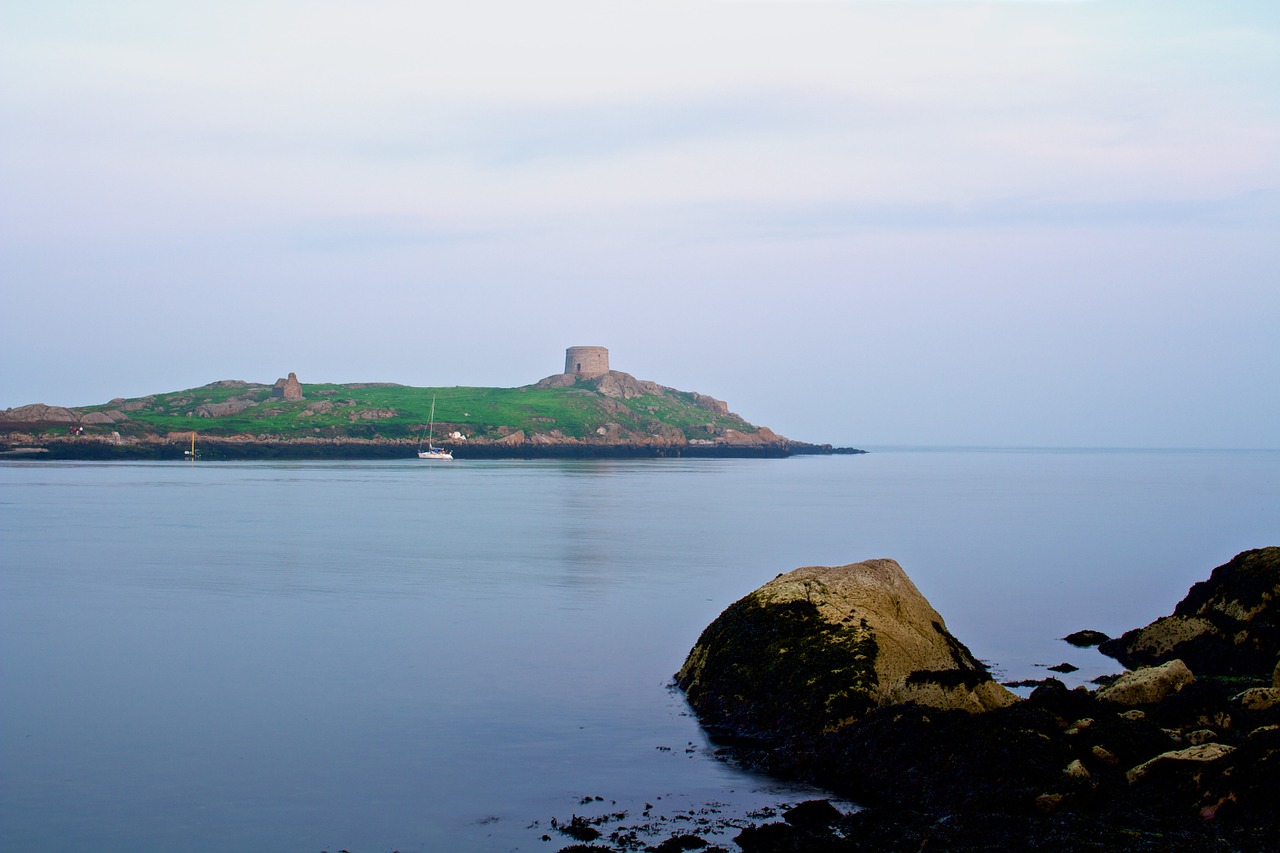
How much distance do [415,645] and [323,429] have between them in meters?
149

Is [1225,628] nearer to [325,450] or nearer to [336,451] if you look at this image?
[325,450]

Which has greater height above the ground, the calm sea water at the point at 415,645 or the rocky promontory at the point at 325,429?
the rocky promontory at the point at 325,429

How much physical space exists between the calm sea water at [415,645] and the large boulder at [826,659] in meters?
0.78

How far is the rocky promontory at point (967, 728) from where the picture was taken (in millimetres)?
9469

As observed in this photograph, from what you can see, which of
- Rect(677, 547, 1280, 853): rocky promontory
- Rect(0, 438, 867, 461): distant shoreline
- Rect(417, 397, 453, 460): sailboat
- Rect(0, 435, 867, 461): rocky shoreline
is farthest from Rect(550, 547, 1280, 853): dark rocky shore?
Rect(417, 397, 453, 460): sailboat

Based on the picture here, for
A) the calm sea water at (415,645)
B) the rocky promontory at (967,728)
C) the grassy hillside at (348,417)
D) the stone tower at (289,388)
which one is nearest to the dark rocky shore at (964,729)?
the rocky promontory at (967,728)

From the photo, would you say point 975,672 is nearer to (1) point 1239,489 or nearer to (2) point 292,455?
(1) point 1239,489

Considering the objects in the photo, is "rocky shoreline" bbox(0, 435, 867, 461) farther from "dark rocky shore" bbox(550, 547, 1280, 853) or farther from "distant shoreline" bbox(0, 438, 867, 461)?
"dark rocky shore" bbox(550, 547, 1280, 853)

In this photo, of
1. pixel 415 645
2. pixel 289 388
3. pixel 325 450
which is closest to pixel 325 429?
pixel 325 450

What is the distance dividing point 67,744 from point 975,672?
10.5 meters

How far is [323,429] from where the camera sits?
161m

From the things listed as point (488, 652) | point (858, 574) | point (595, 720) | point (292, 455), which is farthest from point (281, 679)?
point (292, 455)

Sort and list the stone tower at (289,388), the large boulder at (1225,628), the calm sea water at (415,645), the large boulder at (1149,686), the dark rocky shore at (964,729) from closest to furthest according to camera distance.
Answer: the dark rocky shore at (964,729)
the calm sea water at (415,645)
the large boulder at (1149,686)
the large boulder at (1225,628)
the stone tower at (289,388)

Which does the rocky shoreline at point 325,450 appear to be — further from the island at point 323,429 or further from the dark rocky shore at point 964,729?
the dark rocky shore at point 964,729
